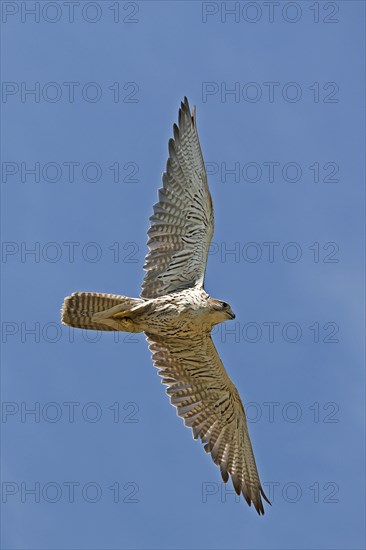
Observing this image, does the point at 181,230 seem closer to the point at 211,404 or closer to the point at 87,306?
the point at 87,306

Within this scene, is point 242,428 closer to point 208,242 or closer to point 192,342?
point 192,342

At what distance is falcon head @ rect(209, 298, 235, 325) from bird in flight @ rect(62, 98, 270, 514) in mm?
284

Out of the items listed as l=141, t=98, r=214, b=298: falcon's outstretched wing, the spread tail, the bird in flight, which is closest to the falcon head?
the bird in flight

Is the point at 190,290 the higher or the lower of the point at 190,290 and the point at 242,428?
the higher

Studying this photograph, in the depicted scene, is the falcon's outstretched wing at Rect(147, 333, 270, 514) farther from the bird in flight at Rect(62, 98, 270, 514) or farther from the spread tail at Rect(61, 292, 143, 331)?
the spread tail at Rect(61, 292, 143, 331)

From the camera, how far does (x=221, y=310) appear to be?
15.7 m

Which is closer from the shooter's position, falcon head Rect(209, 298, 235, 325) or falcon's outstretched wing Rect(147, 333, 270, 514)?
falcon head Rect(209, 298, 235, 325)

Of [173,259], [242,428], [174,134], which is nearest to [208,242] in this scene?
[173,259]

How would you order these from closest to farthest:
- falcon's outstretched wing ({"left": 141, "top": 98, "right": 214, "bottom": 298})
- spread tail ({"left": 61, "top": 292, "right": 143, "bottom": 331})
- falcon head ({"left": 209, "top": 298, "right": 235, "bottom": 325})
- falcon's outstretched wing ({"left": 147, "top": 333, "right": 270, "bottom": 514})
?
falcon head ({"left": 209, "top": 298, "right": 235, "bottom": 325}), spread tail ({"left": 61, "top": 292, "right": 143, "bottom": 331}), falcon's outstretched wing ({"left": 141, "top": 98, "right": 214, "bottom": 298}), falcon's outstretched wing ({"left": 147, "top": 333, "right": 270, "bottom": 514})

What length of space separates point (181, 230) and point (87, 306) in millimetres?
1665

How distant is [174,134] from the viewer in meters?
16.9

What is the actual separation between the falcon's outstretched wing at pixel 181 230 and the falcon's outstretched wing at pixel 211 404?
0.80 m

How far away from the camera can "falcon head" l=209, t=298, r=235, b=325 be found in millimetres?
15656

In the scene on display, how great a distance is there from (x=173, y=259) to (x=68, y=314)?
1.61m
